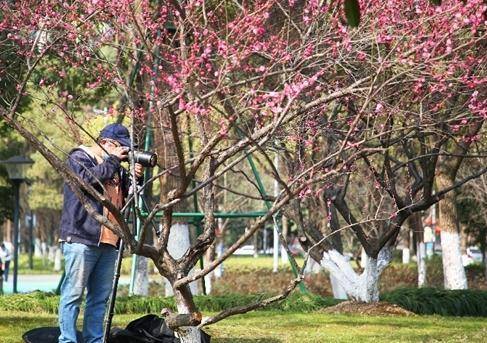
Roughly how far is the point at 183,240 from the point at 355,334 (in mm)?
5517

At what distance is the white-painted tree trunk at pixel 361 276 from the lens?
41.6ft

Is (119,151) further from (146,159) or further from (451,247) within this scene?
(451,247)

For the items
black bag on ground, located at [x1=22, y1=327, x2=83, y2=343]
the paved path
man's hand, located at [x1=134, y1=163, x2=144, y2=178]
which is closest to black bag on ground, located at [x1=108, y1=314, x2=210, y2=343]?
black bag on ground, located at [x1=22, y1=327, x2=83, y2=343]

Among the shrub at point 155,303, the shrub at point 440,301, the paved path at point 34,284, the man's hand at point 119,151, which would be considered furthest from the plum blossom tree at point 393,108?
the paved path at point 34,284

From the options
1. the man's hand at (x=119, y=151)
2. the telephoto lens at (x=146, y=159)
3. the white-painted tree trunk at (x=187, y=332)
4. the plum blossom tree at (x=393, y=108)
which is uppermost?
the plum blossom tree at (x=393, y=108)

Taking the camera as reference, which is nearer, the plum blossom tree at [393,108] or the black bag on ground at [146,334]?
the black bag on ground at [146,334]

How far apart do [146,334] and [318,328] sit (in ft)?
10.6

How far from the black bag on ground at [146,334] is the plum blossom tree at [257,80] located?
912 mm

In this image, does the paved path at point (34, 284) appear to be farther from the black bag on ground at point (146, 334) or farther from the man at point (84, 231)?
the man at point (84, 231)

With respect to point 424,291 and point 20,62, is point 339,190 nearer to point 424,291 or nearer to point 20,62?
point 424,291

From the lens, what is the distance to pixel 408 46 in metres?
8.02

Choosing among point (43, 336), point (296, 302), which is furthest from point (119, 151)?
point (296, 302)

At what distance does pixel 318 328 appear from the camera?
9883 millimetres

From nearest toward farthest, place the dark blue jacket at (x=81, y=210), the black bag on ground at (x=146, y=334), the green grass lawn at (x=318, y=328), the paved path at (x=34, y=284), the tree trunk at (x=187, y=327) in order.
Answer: the tree trunk at (x=187, y=327), the dark blue jacket at (x=81, y=210), the black bag on ground at (x=146, y=334), the green grass lawn at (x=318, y=328), the paved path at (x=34, y=284)
